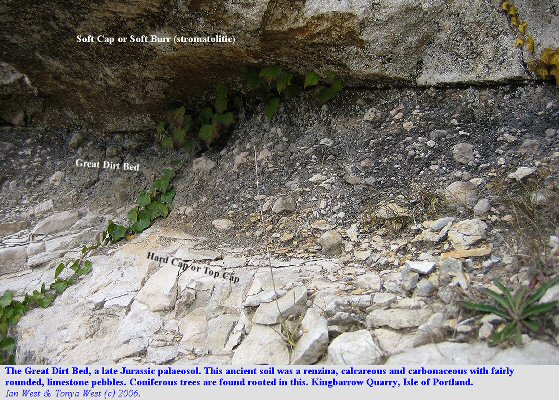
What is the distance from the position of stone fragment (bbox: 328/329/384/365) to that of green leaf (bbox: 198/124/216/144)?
182 centimetres

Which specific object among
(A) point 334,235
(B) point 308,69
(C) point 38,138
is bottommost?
(A) point 334,235

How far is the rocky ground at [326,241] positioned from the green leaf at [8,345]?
0.33 feet

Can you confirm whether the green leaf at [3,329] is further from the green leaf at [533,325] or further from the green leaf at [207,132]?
the green leaf at [533,325]

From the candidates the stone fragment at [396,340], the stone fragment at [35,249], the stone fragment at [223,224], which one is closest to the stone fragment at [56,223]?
the stone fragment at [35,249]

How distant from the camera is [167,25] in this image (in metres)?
2.92

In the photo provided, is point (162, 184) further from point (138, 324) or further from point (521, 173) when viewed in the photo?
point (521, 173)

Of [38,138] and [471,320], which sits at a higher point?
[38,138]

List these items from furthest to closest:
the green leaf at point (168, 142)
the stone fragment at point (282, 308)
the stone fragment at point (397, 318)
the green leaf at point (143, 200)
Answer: the green leaf at point (168, 142) < the green leaf at point (143, 200) < the stone fragment at point (282, 308) < the stone fragment at point (397, 318)

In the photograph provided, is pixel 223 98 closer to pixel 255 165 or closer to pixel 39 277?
pixel 255 165

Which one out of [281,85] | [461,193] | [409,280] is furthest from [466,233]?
[281,85]

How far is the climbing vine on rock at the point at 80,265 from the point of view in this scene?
2813mm

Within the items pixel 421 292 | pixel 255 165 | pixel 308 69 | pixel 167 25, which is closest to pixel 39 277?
pixel 255 165

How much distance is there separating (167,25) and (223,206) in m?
1.09

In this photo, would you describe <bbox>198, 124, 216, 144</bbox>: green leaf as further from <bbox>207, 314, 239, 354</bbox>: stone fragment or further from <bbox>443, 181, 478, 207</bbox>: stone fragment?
<bbox>443, 181, 478, 207</bbox>: stone fragment
